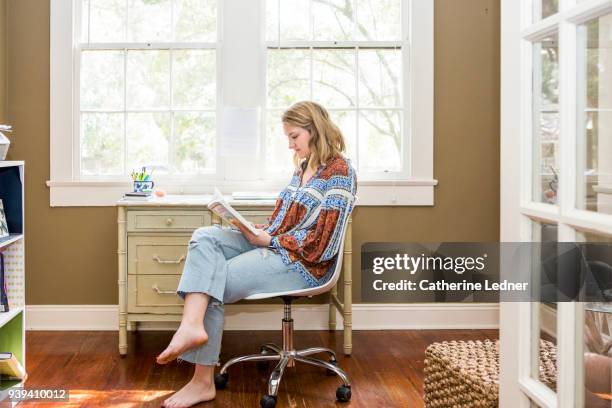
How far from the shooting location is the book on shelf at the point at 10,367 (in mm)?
2734

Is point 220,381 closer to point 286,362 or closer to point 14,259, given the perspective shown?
point 286,362

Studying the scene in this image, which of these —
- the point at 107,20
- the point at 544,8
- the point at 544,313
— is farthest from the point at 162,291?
the point at 544,8

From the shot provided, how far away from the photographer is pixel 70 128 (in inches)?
161

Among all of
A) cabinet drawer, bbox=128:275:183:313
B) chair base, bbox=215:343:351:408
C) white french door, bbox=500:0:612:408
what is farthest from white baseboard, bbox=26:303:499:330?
white french door, bbox=500:0:612:408

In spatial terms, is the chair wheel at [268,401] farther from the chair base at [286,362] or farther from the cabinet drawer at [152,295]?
the cabinet drawer at [152,295]

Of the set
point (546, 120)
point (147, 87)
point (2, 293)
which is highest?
point (147, 87)

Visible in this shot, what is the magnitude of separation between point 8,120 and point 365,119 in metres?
2.15

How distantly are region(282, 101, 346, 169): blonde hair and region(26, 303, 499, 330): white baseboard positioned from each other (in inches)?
53.6

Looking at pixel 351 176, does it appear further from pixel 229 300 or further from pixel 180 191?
pixel 180 191

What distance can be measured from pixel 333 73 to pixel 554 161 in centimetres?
301

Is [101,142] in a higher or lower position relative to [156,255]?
higher

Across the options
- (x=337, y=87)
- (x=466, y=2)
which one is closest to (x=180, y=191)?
(x=337, y=87)

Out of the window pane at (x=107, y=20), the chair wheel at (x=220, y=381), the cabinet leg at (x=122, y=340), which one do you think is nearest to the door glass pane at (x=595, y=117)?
the chair wheel at (x=220, y=381)

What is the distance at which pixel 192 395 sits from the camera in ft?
9.41
